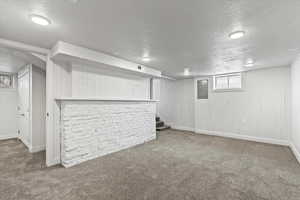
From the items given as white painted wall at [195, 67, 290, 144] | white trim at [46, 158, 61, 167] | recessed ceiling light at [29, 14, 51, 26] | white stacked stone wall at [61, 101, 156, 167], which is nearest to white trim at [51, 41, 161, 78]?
recessed ceiling light at [29, 14, 51, 26]

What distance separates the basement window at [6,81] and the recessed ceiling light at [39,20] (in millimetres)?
4684

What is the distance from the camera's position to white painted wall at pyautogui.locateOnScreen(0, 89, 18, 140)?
4802 millimetres

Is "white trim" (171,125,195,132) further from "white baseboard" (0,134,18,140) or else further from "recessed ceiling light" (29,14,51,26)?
"white baseboard" (0,134,18,140)

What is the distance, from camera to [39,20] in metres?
1.83

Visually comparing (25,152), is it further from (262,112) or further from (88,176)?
(262,112)

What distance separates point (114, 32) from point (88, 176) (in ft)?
8.20

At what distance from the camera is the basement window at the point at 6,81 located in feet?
16.0

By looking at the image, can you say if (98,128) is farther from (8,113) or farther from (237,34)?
(8,113)

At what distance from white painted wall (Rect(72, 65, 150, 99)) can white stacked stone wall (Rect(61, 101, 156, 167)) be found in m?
0.36

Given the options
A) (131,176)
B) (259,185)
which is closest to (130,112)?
(131,176)

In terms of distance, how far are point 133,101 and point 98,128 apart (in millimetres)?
1309

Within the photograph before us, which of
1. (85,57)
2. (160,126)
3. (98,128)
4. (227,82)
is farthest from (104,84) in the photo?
(227,82)

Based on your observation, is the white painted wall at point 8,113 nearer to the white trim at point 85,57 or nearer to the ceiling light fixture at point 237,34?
the white trim at point 85,57

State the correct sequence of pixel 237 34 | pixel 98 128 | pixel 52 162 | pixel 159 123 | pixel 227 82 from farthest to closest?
pixel 159 123
pixel 227 82
pixel 98 128
pixel 52 162
pixel 237 34
